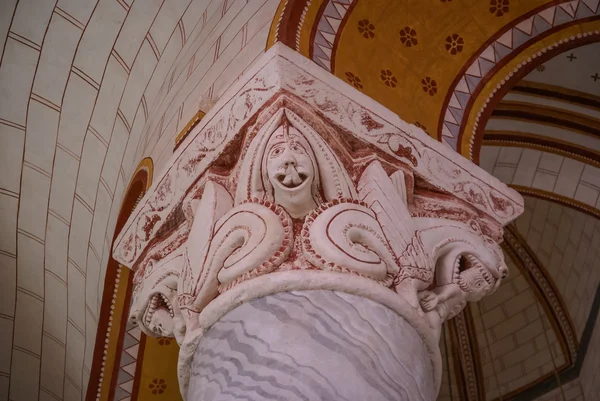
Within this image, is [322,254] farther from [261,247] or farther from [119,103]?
[119,103]

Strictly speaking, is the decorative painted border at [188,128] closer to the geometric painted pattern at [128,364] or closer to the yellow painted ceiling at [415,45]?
the yellow painted ceiling at [415,45]

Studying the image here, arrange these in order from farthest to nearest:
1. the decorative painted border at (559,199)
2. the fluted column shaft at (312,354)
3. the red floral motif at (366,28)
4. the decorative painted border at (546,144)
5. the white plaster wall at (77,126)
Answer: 1. the decorative painted border at (559,199)
2. the decorative painted border at (546,144)
3. the white plaster wall at (77,126)
4. the red floral motif at (366,28)
5. the fluted column shaft at (312,354)

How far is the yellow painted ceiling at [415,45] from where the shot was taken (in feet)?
11.6

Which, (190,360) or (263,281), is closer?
(263,281)

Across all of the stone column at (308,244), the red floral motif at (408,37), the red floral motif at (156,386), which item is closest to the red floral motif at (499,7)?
the red floral motif at (408,37)

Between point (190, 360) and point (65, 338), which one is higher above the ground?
point (65, 338)

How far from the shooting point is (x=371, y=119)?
3.17 meters

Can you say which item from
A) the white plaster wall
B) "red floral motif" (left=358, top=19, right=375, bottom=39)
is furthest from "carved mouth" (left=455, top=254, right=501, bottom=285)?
the white plaster wall

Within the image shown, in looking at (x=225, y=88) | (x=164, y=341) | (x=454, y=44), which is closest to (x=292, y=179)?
(x=225, y=88)

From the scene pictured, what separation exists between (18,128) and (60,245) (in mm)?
637

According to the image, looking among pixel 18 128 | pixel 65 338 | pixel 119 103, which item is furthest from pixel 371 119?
pixel 65 338

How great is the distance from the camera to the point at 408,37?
12.3 ft

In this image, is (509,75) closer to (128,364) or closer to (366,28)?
(366,28)

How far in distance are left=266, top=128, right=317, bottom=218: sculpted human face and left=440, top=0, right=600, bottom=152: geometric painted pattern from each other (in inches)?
36.2
